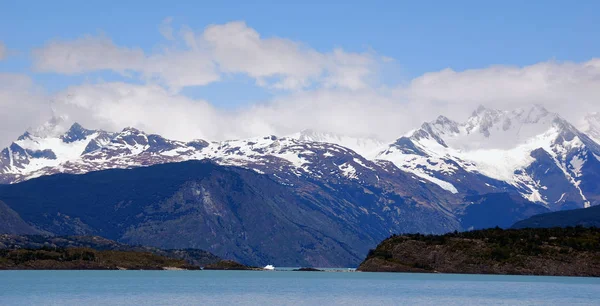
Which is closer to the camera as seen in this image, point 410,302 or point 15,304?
point 15,304

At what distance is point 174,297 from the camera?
199375 mm

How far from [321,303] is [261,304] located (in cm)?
1129

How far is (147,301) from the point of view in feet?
610

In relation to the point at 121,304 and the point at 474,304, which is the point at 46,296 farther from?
the point at 474,304

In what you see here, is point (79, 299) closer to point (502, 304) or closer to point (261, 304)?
point (261, 304)

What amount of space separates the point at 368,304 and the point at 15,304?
201 feet

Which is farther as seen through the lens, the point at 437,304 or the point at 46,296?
the point at 46,296

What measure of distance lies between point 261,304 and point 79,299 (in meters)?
35.1

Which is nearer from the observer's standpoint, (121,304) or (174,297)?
(121,304)

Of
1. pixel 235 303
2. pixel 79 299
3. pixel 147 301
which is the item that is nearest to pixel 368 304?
pixel 235 303

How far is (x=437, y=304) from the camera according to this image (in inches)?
7357

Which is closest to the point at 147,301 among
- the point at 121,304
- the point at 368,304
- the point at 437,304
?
the point at 121,304

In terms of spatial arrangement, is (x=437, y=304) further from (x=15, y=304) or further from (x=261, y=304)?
(x=15, y=304)

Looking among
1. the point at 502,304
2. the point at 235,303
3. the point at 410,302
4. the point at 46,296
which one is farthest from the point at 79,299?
the point at 502,304
